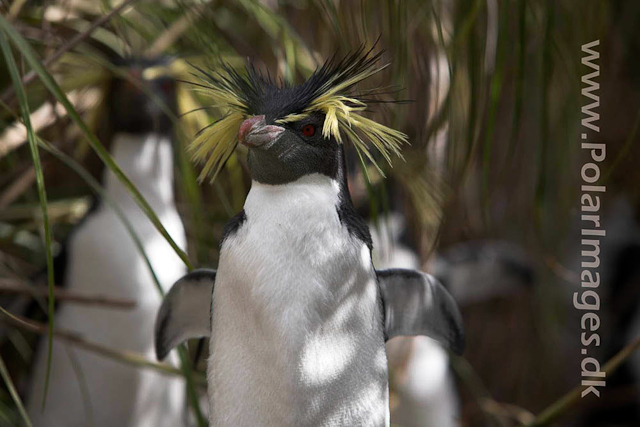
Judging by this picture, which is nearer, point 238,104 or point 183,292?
point 238,104

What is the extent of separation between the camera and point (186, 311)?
2.67 feet

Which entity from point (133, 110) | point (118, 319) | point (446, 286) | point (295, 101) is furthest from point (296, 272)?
point (446, 286)

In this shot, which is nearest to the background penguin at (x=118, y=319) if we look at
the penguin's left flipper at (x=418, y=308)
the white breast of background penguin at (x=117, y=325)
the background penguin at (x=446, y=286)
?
the white breast of background penguin at (x=117, y=325)

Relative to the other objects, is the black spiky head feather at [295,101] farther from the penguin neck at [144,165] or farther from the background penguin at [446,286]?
the penguin neck at [144,165]

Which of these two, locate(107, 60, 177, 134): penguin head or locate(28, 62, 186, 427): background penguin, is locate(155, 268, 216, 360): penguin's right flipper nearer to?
locate(28, 62, 186, 427): background penguin

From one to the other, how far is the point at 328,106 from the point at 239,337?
227mm

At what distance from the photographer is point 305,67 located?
1303 mm

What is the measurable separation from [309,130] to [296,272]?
0.43ft

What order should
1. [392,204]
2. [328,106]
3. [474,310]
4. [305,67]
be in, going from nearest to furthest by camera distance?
[328,106]
[305,67]
[392,204]
[474,310]

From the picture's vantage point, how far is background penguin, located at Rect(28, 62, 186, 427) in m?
1.35

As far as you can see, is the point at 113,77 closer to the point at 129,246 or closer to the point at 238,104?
the point at 129,246

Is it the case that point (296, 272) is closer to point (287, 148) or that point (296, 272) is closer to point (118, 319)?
point (287, 148)

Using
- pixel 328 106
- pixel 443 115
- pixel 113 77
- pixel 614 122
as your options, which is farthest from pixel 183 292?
pixel 614 122

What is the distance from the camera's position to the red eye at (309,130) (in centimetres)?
69
